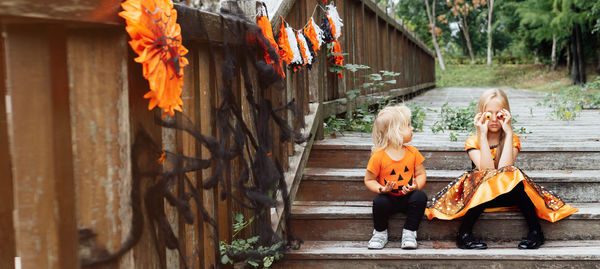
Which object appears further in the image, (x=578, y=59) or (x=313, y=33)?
(x=578, y=59)

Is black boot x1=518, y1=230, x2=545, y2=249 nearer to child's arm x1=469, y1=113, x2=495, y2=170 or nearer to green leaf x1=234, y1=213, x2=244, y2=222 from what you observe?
child's arm x1=469, y1=113, x2=495, y2=170

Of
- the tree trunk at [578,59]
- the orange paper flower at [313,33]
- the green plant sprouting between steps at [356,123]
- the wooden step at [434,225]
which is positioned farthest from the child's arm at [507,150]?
the tree trunk at [578,59]

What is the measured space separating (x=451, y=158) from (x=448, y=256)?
1.11m

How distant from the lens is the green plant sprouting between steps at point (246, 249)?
2.48m

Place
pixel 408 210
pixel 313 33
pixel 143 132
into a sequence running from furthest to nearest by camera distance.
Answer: pixel 313 33 < pixel 408 210 < pixel 143 132

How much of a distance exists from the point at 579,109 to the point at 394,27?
310cm

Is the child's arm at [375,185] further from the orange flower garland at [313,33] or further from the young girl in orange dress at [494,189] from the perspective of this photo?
the orange flower garland at [313,33]

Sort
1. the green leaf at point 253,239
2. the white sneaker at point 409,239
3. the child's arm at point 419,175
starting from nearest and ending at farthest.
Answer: the green leaf at point 253,239, the white sneaker at point 409,239, the child's arm at point 419,175

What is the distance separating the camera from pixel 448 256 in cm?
285

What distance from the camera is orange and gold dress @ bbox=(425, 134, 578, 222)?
3.00m

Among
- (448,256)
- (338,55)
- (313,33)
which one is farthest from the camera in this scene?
(338,55)

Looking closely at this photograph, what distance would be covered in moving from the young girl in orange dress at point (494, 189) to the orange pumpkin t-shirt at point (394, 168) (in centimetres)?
22

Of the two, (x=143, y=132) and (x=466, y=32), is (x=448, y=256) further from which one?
(x=466, y=32)

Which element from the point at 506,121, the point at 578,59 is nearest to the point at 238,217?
the point at 506,121
